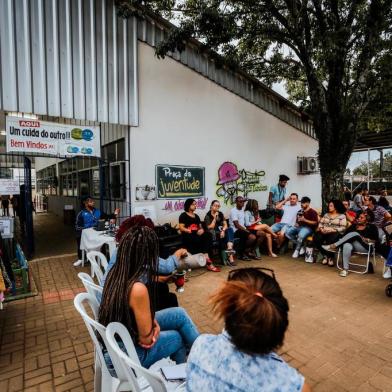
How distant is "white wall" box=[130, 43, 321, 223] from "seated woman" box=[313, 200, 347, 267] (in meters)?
2.86

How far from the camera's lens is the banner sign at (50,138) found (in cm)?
585

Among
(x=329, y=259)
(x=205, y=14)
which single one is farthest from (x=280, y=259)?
(x=205, y=14)

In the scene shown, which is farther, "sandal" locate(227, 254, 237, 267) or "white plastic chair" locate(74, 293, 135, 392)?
"sandal" locate(227, 254, 237, 267)

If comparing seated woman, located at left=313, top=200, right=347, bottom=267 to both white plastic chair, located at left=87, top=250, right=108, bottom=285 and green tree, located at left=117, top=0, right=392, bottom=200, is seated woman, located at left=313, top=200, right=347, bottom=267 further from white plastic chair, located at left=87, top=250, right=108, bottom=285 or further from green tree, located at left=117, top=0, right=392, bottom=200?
white plastic chair, located at left=87, top=250, right=108, bottom=285

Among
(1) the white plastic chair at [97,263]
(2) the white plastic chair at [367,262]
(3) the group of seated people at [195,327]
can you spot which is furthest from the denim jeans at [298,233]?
(1) the white plastic chair at [97,263]

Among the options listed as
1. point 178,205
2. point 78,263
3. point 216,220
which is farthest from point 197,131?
point 78,263

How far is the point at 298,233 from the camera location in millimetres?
6711

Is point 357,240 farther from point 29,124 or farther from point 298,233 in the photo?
point 29,124

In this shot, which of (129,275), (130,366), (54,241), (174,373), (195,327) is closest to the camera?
(130,366)

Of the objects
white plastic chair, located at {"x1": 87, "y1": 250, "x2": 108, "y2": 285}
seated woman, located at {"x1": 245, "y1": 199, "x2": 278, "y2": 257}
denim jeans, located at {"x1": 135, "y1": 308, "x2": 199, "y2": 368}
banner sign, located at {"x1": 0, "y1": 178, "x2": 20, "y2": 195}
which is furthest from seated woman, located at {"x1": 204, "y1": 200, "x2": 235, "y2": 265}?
banner sign, located at {"x1": 0, "y1": 178, "x2": 20, "y2": 195}

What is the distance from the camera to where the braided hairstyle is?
5.73 feet

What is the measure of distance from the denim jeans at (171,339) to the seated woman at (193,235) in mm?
3371

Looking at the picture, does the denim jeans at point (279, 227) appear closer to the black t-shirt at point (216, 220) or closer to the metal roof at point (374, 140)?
the black t-shirt at point (216, 220)

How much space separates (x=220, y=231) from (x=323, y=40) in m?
4.74
